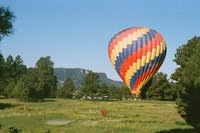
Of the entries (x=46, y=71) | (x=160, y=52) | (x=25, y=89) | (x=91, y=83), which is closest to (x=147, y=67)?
(x=160, y=52)

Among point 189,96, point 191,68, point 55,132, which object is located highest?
point 191,68

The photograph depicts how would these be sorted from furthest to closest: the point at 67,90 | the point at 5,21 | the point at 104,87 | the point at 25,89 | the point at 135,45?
1. the point at 67,90
2. the point at 104,87
3. the point at 25,89
4. the point at 135,45
5. the point at 5,21

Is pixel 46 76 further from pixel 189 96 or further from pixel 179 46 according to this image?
pixel 189 96

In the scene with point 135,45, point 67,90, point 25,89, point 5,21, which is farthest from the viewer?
point 67,90

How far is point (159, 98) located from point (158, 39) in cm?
8647

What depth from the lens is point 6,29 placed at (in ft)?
38.3

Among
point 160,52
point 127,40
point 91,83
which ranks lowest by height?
point 160,52

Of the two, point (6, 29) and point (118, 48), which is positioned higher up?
point (118, 48)

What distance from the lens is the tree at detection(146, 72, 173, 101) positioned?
5236 inches

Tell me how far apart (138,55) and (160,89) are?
279 feet

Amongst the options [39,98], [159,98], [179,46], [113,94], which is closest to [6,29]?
[179,46]

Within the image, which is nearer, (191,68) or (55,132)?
(55,132)

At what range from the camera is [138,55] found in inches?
1984

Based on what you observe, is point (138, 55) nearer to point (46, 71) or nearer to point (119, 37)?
point (119, 37)
